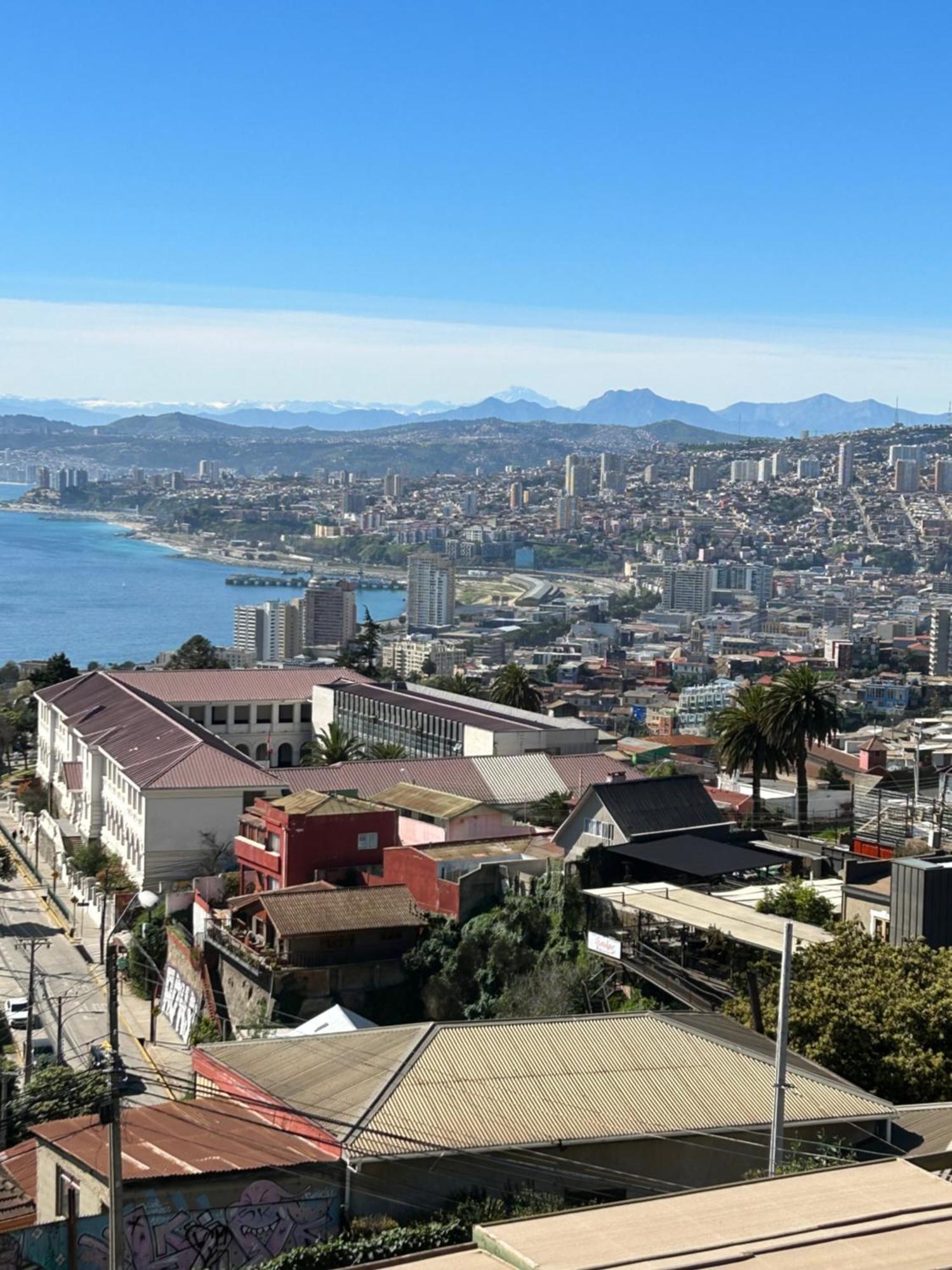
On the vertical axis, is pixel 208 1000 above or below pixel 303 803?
below

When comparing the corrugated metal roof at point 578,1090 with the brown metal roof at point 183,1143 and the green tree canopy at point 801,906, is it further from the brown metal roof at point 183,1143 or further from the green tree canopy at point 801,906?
the green tree canopy at point 801,906

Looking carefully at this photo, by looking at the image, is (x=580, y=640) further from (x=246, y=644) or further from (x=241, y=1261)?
(x=241, y=1261)

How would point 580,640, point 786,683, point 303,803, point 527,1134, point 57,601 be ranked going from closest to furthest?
1. point 527,1134
2. point 303,803
3. point 786,683
4. point 580,640
5. point 57,601

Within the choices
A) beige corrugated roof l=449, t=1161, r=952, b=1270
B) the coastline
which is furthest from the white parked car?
the coastline

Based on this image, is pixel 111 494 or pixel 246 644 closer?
pixel 246 644

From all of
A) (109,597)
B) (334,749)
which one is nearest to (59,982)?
(334,749)

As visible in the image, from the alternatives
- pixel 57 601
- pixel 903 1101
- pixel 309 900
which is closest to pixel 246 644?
pixel 57 601

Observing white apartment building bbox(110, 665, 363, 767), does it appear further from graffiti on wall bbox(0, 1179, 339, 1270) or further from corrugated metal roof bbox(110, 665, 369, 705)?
graffiti on wall bbox(0, 1179, 339, 1270)
